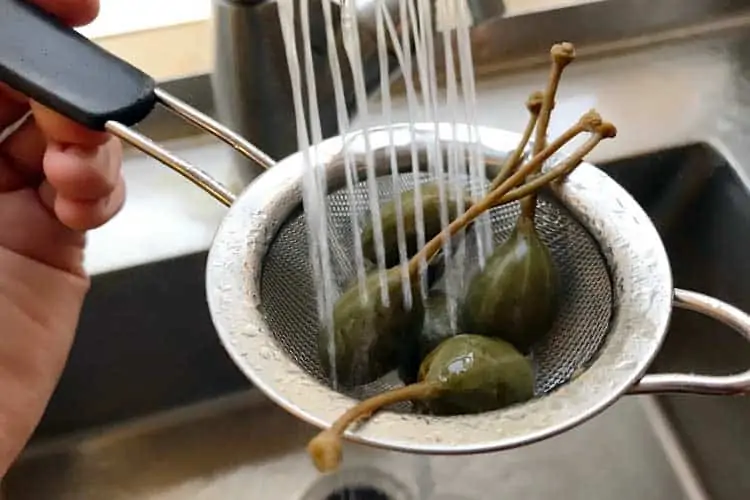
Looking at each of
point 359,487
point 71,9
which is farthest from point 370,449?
point 71,9

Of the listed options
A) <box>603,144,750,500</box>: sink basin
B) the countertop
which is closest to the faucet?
the countertop

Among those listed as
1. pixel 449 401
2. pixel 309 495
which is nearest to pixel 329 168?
pixel 449 401

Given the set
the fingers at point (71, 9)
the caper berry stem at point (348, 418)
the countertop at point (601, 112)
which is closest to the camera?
the caper berry stem at point (348, 418)

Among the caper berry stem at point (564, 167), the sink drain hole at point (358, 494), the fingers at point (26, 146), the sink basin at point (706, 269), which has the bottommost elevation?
the sink drain hole at point (358, 494)

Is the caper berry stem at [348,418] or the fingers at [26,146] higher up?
the fingers at [26,146]

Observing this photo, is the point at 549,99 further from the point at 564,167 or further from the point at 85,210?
the point at 85,210

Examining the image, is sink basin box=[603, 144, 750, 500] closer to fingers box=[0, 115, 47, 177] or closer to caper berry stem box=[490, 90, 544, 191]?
caper berry stem box=[490, 90, 544, 191]

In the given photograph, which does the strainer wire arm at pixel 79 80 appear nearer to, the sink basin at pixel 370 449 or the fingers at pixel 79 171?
the fingers at pixel 79 171

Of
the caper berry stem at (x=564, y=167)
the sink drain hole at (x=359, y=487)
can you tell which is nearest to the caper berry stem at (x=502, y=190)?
the caper berry stem at (x=564, y=167)
